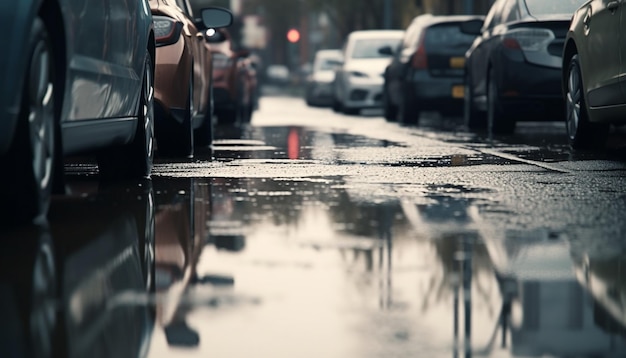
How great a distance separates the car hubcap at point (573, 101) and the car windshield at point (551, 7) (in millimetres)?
3218

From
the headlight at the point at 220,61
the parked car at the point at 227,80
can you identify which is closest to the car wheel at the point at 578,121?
the parked car at the point at 227,80

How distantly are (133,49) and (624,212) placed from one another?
3.16 metres

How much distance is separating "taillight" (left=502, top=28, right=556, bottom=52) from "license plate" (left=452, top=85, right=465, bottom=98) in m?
5.88

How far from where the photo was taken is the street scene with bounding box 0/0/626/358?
4.50m

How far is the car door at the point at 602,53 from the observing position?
430 inches

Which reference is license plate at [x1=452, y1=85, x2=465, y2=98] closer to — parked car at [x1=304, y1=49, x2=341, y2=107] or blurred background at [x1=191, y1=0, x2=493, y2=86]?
blurred background at [x1=191, y1=0, x2=493, y2=86]

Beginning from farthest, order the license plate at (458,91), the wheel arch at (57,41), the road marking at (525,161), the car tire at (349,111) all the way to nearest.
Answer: the car tire at (349,111), the license plate at (458,91), the road marking at (525,161), the wheel arch at (57,41)

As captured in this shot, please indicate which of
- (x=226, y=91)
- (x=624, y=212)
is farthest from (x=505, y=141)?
(x=624, y=212)

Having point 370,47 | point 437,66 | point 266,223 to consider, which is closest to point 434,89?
point 437,66

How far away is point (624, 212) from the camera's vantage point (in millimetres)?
7578

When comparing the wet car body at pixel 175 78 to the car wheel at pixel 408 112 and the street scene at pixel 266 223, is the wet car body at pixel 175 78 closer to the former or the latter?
the street scene at pixel 266 223

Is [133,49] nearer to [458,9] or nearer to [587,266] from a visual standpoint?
[587,266]

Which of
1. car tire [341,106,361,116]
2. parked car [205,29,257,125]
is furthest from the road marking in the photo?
car tire [341,106,361,116]

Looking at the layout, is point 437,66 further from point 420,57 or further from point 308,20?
point 308,20
